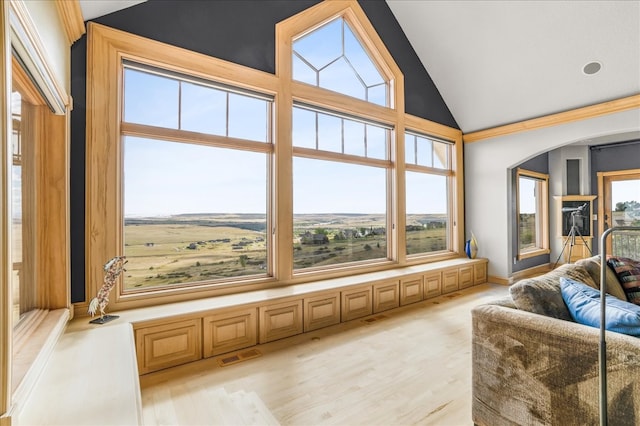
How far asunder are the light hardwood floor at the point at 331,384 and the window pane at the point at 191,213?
2.97ft

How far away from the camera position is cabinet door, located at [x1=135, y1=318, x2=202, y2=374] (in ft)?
7.81

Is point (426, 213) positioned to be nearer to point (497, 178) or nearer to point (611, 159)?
point (497, 178)

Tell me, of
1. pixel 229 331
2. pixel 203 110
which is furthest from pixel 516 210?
pixel 203 110

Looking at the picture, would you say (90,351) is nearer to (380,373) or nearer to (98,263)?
(98,263)

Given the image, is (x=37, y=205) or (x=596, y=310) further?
(x=37, y=205)

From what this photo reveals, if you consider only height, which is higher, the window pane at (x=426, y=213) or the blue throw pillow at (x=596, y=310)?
the window pane at (x=426, y=213)

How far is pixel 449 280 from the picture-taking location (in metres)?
4.84

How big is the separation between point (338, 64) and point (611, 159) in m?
6.37

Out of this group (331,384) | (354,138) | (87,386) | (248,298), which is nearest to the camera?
(87,386)

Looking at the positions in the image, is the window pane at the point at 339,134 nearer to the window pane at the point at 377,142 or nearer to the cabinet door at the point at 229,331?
the window pane at the point at 377,142

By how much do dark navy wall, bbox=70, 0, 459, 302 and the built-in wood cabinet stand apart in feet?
2.41

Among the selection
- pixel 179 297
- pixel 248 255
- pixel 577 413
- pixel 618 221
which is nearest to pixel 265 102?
pixel 248 255

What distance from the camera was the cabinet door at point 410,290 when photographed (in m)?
4.18

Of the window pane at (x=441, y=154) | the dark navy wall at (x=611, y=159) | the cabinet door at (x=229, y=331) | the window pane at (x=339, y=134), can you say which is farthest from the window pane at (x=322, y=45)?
the dark navy wall at (x=611, y=159)
